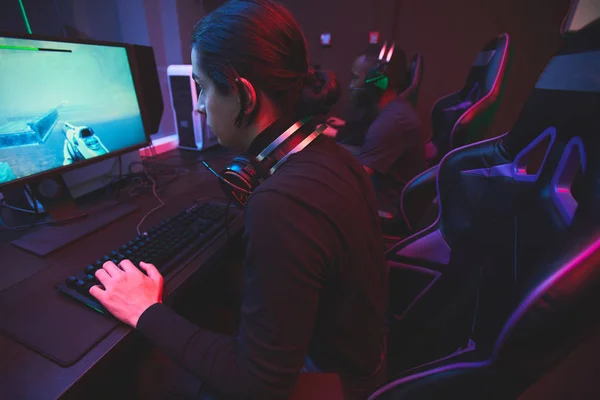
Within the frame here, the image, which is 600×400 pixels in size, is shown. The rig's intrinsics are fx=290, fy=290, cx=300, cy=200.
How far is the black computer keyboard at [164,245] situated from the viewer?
22.7 inches

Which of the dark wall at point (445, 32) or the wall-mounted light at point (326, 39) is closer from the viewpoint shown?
the dark wall at point (445, 32)

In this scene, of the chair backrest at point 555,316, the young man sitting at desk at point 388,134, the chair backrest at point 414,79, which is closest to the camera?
the chair backrest at point 555,316

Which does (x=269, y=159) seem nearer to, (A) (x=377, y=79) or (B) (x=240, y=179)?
(B) (x=240, y=179)

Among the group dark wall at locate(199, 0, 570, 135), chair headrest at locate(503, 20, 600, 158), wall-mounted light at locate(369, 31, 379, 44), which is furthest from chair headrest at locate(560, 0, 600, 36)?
wall-mounted light at locate(369, 31, 379, 44)

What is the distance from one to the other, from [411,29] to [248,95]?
3.03m

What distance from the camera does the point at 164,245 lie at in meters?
0.70

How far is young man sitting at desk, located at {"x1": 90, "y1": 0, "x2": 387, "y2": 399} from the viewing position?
45 cm

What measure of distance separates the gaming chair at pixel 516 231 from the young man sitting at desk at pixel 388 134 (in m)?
0.61

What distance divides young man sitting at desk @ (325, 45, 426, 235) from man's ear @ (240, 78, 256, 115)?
3.09ft

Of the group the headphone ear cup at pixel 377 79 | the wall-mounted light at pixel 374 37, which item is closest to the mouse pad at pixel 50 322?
the headphone ear cup at pixel 377 79

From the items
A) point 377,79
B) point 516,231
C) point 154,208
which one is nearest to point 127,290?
point 154,208

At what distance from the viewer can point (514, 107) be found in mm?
2840

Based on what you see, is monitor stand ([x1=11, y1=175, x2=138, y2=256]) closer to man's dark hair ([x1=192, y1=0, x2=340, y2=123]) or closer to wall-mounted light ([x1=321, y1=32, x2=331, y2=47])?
man's dark hair ([x1=192, y1=0, x2=340, y2=123])

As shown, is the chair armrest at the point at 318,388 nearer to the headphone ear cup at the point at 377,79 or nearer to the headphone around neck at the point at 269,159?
the headphone around neck at the point at 269,159
